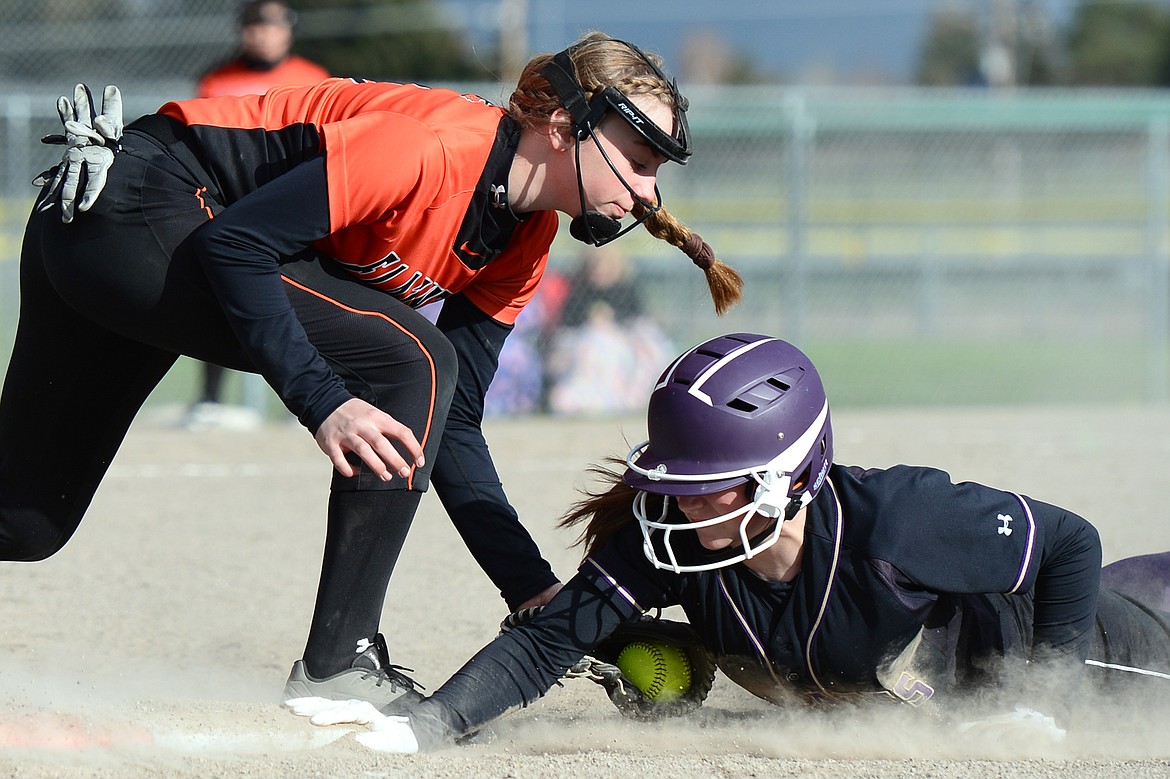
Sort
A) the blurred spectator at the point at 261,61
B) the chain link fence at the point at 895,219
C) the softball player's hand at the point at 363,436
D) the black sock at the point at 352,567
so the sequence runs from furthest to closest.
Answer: the chain link fence at the point at 895,219, the blurred spectator at the point at 261,61, the black sock at the point at 352,567, the softball player's hand at the point at 363,436

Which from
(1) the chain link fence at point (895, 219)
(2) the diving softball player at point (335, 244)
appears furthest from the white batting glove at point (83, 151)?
(1) the chain link fence at point (895, 219)

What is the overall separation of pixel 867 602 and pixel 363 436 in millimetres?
1122

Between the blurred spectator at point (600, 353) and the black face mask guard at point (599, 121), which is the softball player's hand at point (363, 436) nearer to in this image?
the black face mask guard at point (599, 121)

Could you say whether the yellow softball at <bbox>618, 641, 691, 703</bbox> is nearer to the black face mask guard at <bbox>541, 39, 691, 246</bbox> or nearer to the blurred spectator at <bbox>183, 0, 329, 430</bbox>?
the black face mask guard at <bbox>541, 39, 691, 246</bbox>

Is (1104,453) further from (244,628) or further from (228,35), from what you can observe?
(228,35)

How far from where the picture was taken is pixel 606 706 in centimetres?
357

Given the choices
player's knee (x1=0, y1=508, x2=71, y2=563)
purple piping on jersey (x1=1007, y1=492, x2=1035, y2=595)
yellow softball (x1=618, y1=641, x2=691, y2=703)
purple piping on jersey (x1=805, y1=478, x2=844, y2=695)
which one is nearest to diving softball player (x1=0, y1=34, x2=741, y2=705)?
player's knee (x1=0, y1=508, x2=71, y2=563)

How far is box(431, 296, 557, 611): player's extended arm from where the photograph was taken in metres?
3.43

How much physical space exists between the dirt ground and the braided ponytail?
3.35 feet

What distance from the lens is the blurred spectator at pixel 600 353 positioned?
9.34m

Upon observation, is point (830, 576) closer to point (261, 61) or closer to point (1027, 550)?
point (1027, 550)

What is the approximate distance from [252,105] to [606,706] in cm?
176

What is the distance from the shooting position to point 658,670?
3281 millimetres

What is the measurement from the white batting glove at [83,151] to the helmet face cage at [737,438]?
126cm
